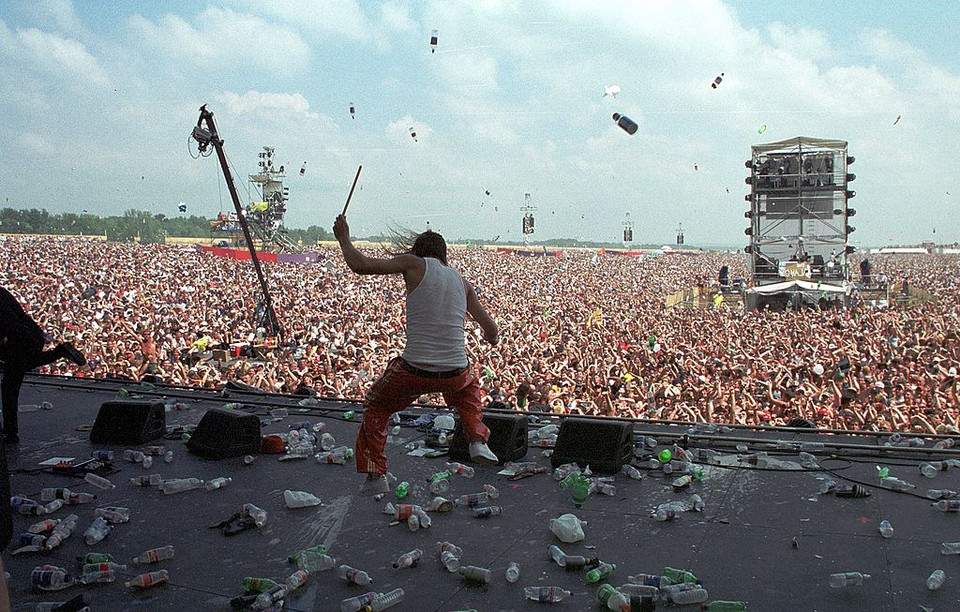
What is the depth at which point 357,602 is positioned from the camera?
2.06m

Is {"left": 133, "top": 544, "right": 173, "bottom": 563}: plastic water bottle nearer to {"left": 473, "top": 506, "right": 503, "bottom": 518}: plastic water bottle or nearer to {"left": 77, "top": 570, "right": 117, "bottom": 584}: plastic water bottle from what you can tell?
{"left": 77, "top": 570, "right": 117, "bottom": 584}: plastic water bottle

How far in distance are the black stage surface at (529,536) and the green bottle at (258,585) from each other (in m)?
0.05

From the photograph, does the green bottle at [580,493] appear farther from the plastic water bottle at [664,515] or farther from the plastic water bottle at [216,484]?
the plastic water bottle at [216,484]

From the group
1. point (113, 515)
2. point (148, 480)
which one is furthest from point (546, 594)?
point (148, 480)

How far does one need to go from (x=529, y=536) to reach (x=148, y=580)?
1.30m

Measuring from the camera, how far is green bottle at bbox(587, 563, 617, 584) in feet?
7.34

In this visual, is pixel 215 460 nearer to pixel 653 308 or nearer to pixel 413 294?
pixel 413 294

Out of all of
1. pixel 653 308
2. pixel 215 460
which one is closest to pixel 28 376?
pixel 215 460

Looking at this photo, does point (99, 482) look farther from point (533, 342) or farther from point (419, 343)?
point (533, 342)

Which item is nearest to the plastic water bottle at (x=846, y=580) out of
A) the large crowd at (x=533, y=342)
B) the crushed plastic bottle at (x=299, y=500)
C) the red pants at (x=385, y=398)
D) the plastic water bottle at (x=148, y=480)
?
the red pants at (x=385, y=398)

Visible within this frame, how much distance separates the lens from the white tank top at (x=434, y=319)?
298cm

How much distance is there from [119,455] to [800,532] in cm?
352

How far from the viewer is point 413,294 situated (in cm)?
300

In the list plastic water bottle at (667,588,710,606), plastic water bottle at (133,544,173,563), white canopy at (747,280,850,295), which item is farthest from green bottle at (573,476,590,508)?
white canopy at (747,280,850,295)
